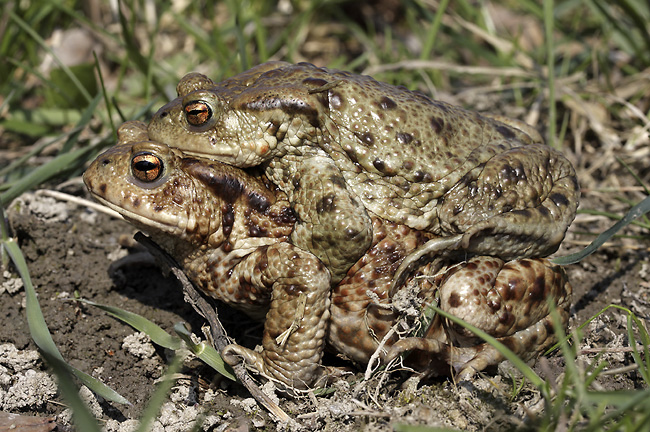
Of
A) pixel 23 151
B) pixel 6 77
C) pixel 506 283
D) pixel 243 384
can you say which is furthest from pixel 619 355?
pixel 6 77

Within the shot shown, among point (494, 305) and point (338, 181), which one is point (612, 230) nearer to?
point (494, 305)

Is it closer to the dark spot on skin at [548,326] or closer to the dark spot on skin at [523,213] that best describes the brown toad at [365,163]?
the dark spot on skin at [523,213]

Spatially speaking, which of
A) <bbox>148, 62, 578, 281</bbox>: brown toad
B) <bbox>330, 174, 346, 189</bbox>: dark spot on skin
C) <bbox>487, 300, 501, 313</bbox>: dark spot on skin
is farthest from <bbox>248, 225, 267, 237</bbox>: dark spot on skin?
<bbox>487, 300, 501, 313</bbox>: dark spot on skin

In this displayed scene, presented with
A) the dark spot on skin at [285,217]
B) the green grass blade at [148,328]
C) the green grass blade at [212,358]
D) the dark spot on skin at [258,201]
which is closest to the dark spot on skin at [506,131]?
the dark spot on skin at [285,217]

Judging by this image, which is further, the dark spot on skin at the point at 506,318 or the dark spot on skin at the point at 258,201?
the dark spot on skin at the point at 258,201

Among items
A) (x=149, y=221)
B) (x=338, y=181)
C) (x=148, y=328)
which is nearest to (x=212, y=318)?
(x=148, y=328)

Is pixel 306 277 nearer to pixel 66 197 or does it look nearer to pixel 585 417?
pixel 585 417

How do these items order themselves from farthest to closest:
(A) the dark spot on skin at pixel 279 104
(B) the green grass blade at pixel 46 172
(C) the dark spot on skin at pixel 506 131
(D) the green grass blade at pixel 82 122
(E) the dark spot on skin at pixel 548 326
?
(D) the green grass blade at pixel 82 122 → (B) the green grass blade at pixel 46 172 → (C) the dark spot on skin at pixel 506 131 → (E) the dark spot on skin at pixel 548 326 → (A) the dark spot on skin at pixel 279 104

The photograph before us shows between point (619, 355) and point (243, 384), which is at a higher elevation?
point (243, 384)
